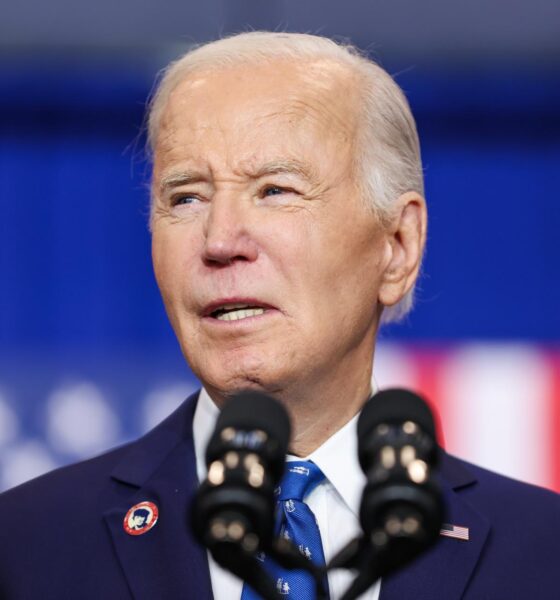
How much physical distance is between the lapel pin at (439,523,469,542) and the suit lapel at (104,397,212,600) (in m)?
0.43

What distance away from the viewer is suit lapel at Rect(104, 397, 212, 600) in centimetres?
199

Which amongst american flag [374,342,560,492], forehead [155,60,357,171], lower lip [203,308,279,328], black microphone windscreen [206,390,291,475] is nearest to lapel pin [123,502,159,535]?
lower lip [203,308,279,328]

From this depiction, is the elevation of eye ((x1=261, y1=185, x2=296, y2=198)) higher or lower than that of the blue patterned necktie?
higher

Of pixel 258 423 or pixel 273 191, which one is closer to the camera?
pixel 258 423

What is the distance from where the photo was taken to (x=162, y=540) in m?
2.05

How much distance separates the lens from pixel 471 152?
391 cm

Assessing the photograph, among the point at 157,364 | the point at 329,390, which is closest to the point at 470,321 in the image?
the point at 157,364

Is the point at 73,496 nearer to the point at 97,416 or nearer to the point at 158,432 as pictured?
the point at 158,432

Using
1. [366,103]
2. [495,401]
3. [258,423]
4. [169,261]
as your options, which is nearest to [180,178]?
[169,261]

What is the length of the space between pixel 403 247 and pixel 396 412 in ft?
3.43

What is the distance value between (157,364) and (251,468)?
8.00ft

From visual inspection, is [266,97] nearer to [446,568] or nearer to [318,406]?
[318,406]

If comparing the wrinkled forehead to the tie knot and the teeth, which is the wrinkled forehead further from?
the tie knot

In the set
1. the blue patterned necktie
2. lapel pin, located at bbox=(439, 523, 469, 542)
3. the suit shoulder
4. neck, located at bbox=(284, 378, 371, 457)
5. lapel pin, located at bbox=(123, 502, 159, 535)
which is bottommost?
the suit shoulder
